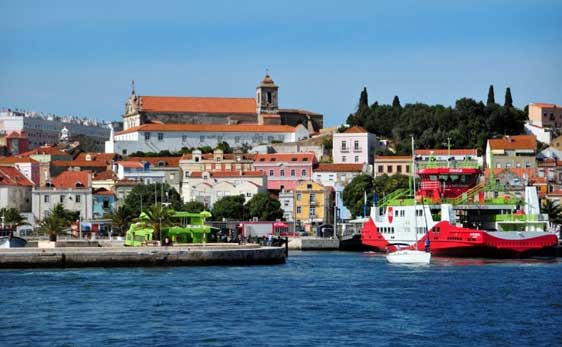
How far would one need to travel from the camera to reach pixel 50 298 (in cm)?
4281

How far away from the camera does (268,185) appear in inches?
4833

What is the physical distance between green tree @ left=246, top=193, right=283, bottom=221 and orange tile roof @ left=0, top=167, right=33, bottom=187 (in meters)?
19.1

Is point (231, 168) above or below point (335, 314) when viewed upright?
above

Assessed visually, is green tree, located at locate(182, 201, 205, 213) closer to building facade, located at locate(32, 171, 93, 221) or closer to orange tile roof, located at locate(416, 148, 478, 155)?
building facade, located at locate(32, 171, 93, 221)

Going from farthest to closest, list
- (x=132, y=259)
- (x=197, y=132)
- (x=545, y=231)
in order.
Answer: (x=197, y=132) < (x=545, y=231) < (x=132, y=259)

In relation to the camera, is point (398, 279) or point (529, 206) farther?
point (529, 206)

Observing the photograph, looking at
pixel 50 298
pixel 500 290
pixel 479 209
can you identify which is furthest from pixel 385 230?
pixel 50 298

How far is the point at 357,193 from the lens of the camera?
107625mm

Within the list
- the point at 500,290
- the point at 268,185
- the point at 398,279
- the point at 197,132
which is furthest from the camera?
the point at 197,132

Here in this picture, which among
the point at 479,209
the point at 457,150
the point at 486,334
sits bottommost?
the point at 486,334

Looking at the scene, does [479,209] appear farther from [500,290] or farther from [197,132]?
[197,132]

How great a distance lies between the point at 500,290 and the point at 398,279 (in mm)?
6103

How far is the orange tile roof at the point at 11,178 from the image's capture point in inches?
4213

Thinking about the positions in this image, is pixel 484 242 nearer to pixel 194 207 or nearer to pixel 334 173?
pixel 194 207
